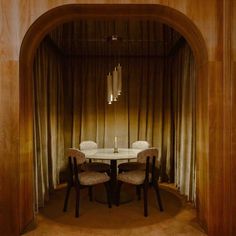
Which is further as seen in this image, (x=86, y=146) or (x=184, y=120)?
(x=86, y=146)

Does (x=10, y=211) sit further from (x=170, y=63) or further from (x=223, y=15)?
(x=170, y=63)

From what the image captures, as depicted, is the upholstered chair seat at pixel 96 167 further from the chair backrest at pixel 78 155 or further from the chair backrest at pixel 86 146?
the chair backrest at pixel 78 155

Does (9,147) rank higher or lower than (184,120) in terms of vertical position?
lower

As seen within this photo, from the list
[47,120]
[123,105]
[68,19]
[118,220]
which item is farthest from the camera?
[123,105]

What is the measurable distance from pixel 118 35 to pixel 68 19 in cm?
208

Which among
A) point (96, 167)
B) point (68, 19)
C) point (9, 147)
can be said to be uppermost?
point (68, 19)

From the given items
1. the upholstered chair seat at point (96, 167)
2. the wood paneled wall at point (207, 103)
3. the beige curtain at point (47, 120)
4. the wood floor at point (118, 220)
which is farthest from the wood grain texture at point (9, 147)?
the upholstered chair seat at point (96, 167)

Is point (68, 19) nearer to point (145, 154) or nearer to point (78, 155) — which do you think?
point (78, 155)

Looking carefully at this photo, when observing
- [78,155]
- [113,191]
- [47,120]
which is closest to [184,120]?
[113,191]

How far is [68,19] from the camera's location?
299 cm

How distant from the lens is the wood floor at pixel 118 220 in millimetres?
2988

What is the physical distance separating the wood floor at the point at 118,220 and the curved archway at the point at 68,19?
254 millimetres

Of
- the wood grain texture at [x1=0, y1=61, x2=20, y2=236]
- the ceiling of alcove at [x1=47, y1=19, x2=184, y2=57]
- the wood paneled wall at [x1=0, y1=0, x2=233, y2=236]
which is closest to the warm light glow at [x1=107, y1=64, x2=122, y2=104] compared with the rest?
the ceiling of alcove at [x1=47, y1=19, x2=184, y2=57]

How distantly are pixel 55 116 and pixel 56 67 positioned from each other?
0.90 metres
